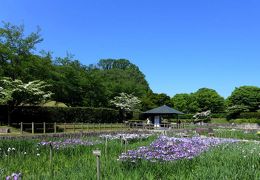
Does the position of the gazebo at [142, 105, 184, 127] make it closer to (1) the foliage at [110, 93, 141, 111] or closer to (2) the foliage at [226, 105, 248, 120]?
(1) the foliage at [110, 93, 141, 111]

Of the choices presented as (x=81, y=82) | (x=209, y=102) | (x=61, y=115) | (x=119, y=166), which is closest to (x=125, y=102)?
(x=81, y=82)

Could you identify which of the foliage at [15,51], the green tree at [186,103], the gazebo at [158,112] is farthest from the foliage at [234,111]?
the foliage at [15,51]

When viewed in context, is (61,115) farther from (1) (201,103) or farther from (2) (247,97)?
(1) (201,103)

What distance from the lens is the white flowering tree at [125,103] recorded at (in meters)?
59.3

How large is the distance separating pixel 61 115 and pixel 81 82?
11.5 m

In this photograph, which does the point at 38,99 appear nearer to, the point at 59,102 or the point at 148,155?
the point at 59,102

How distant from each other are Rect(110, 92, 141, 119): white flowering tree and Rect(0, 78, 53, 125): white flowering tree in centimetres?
2668

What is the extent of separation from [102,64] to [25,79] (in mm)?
68116

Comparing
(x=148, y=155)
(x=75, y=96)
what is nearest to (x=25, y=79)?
(x=75, y=96)

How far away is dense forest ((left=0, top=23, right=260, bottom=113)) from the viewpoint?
3469 centimetres

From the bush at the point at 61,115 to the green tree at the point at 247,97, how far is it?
37.4 metres

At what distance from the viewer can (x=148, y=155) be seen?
1030 centimetres

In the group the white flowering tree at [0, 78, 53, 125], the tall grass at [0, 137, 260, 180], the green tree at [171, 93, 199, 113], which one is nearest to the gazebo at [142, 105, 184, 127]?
the white flowering tree at [0, 78, 53, 125]

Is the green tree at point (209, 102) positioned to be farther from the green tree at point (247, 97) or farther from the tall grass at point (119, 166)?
the tall grass at point (119, 166)
